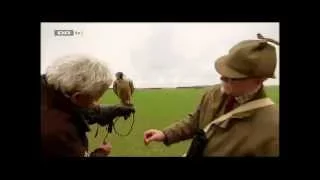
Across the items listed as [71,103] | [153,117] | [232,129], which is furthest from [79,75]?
[232,129]

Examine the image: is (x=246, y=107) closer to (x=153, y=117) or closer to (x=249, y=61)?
(x=249, y=61)

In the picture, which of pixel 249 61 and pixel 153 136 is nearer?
pixel 249 61

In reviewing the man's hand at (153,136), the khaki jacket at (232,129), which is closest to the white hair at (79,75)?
the man's hand at (153,136)

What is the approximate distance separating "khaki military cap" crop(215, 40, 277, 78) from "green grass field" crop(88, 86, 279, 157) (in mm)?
149

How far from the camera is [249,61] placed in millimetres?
3238

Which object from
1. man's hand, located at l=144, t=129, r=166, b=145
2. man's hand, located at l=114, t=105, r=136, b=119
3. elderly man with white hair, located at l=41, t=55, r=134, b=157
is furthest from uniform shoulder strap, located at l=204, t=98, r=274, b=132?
elderly man with white hair, located at l=41, t=55, r=134, b=157

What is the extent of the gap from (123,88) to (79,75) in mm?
258

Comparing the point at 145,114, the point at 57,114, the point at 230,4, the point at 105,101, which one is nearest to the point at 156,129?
the point at 145,114

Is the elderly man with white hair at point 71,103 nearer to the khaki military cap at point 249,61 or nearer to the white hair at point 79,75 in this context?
the white hair at point 79,75
